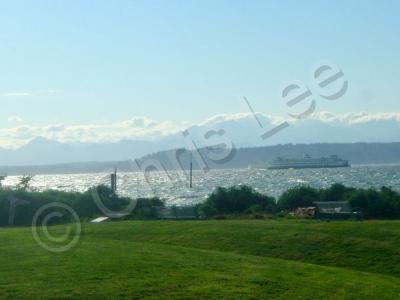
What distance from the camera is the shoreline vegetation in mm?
33938

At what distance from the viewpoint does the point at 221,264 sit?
57.1 feet

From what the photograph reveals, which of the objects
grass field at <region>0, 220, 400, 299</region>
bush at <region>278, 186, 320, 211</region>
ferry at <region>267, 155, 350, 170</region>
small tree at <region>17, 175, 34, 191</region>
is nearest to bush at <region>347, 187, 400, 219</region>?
bush at <region>278, 186, 320, 211</region>

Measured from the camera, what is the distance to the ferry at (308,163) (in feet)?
425

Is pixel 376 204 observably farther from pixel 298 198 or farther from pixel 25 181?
pixel 25 181

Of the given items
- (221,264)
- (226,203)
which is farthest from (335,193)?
(221,264)

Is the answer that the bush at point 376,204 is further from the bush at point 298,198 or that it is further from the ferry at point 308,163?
the ferry at point 308,163

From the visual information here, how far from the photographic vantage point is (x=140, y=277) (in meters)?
15.1

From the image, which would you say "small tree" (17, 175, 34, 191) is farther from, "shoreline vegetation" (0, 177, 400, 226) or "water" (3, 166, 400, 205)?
"shoreline vegetation" (0, 177, 400, 226)

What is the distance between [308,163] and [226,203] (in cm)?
9305

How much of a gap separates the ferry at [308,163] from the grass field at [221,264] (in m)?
104

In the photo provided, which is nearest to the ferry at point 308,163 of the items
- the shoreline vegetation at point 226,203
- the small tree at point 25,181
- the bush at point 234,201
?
the small tree at point 25,181

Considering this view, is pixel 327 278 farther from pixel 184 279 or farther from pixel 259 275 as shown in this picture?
pixel 184 279

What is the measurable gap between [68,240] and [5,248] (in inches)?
135

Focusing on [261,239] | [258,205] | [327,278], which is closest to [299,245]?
[261,239]
